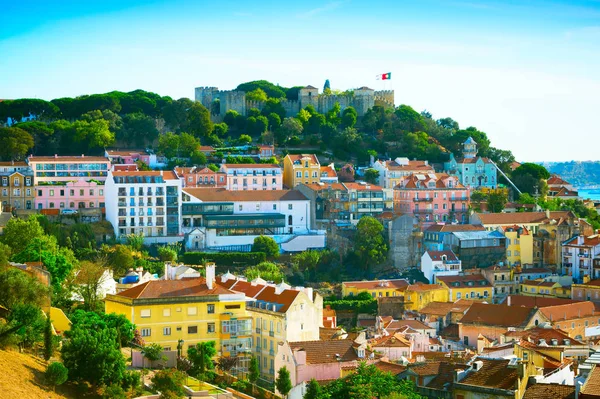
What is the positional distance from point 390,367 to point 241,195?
31.7m

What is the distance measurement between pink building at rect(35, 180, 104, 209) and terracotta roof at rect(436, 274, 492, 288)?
67.0 ft

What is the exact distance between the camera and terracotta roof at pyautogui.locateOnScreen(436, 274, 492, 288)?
59.0 metres

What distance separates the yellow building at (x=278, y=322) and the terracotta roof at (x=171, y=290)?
146 centimetres

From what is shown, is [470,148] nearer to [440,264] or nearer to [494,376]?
[440,264]

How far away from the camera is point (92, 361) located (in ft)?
99.2

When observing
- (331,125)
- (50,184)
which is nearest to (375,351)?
(50,184)

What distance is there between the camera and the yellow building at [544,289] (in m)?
57.8

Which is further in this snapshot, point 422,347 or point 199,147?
point 199,147

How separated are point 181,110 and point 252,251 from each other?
2100 centimetres

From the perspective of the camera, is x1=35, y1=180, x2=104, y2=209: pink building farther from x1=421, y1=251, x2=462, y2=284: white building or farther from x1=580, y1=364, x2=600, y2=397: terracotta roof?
x1=580, y1=364, x2=600, y2=397: terracotta roof

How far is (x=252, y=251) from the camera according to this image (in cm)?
6219

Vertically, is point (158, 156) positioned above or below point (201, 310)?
above

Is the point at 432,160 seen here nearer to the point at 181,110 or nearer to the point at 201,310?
the point at 181,110

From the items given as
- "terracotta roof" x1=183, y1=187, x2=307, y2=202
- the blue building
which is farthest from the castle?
"terracotta roof" x1=183, y1=187, x2=307, y2=202
